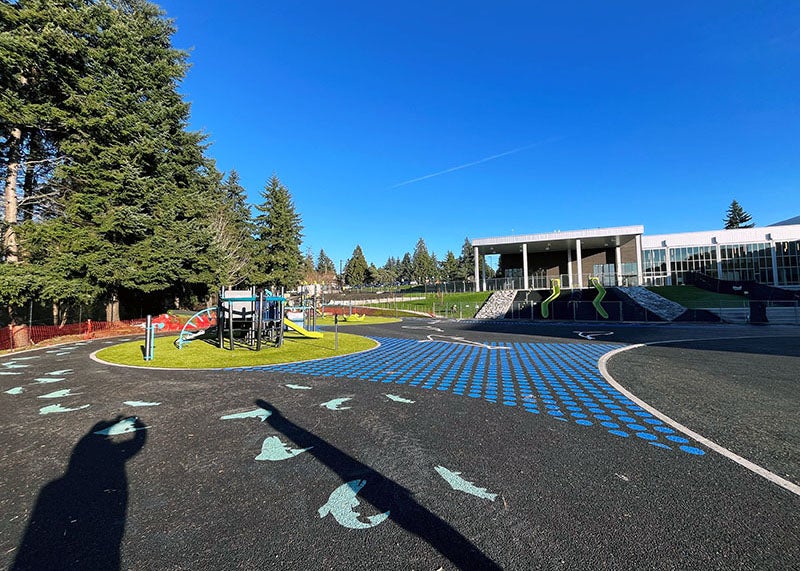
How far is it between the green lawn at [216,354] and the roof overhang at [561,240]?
3613 cm

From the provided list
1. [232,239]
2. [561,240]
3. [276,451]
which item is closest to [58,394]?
[276,451]

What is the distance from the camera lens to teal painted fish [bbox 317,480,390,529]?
115 inches

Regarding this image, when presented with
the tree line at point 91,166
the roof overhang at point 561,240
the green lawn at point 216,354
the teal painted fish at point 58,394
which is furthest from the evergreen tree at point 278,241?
the teal painted fish at point 58,394

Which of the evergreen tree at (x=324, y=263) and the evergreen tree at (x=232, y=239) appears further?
the evergreen tree at (x=324, y=263)

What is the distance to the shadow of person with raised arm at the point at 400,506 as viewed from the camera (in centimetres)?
254

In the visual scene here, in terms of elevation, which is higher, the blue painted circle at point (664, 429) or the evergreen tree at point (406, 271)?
the evergreen tree at point (406, 271)

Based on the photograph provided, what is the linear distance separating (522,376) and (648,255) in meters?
56.1

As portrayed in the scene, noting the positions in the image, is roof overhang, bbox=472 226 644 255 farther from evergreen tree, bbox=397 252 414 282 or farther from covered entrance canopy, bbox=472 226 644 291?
evergreen tree, bbox=397 252 414 282

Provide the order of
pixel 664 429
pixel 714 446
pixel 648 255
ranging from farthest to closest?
1. pixel 648 255
2. pixel 664 429
3. pixel 714 446

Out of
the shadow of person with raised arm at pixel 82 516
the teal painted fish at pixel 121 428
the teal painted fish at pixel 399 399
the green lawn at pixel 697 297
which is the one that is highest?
the green lawn at pixel 697 297

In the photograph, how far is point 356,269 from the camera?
10194cm

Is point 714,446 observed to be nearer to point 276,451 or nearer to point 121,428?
point 276,451

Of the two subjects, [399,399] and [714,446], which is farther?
[399,399]

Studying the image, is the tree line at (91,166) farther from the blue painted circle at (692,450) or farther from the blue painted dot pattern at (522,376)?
the blue painted circle at (692,450)
